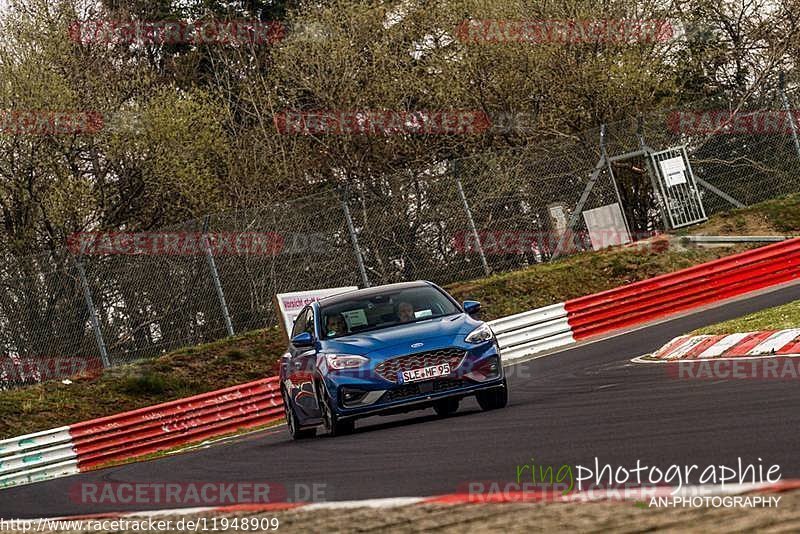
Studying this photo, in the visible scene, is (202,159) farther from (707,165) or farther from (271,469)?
(271,469)

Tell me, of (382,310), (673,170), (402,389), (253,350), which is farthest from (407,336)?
(673,170)

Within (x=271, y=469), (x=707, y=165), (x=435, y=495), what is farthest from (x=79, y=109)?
(x=435, y=495)

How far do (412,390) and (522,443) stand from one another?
11.0ft

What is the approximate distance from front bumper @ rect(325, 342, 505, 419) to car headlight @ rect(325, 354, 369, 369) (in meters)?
0.10

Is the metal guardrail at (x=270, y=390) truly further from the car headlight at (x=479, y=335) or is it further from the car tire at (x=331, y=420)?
the car headlight at (x=479, y=335)

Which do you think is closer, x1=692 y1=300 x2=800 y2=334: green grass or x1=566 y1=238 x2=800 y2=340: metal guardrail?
x1=692 y1=300 x2=800 y2=334: green grass

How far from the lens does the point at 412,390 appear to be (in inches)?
507

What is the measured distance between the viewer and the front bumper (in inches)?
507

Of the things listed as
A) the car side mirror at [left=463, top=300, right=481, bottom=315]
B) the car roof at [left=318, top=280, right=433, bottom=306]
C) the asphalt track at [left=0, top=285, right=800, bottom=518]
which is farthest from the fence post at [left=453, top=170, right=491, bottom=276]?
the car side mirror at [left=463, top=300, right=481, bottom=315]

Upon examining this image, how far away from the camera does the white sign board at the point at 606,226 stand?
27.9m

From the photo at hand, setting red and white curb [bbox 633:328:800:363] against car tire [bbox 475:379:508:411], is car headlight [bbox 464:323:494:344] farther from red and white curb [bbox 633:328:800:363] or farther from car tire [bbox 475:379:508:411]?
red and white curb [bbox 633:328:800:363]

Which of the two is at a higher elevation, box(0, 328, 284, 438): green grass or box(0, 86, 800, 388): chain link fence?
box(0, 86, 800, 388): chain link fence

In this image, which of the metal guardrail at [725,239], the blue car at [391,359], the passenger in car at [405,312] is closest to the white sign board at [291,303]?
the blue car at [391,359]

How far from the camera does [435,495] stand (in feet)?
24.6
